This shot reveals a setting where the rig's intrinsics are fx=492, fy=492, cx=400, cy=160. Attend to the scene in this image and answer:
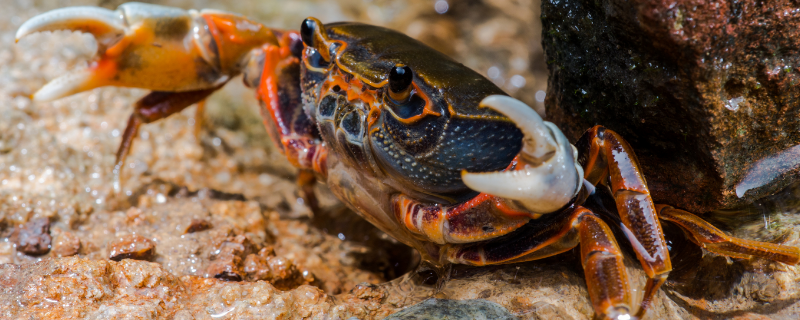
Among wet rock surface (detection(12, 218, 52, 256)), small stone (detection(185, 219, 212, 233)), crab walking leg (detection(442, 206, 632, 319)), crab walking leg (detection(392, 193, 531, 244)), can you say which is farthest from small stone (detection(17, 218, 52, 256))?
crab walking leg (detection(442, 206, 632, 319))

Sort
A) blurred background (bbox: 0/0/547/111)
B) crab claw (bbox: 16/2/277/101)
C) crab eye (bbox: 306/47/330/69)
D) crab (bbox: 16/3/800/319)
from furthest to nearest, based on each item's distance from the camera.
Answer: blurred background (bbox: 0/0/547/111) → crab claw (bbox: 16/2/277/101) → crab eye (bbox: 306/47/330/69) → crab (bbox: 16/3/800/319)

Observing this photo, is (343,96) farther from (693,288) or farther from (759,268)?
(759,268)

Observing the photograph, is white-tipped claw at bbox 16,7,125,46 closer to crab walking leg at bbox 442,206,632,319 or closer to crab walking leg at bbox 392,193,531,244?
crab walking leg at bbox 392,193,531,244

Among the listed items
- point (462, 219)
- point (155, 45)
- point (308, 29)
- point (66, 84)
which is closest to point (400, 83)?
point (462, 219)

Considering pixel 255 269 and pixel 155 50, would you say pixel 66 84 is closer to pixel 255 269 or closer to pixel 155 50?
pixel 155 50

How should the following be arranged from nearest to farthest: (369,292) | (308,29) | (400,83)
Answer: (400,83), (369,292), (308,29)

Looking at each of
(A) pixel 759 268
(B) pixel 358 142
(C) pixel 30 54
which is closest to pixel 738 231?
(A) pixel 759 268

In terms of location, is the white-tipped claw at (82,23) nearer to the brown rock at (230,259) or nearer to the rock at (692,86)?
the brown rock at (230,259)

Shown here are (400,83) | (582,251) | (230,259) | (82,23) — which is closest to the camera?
(582,251)
